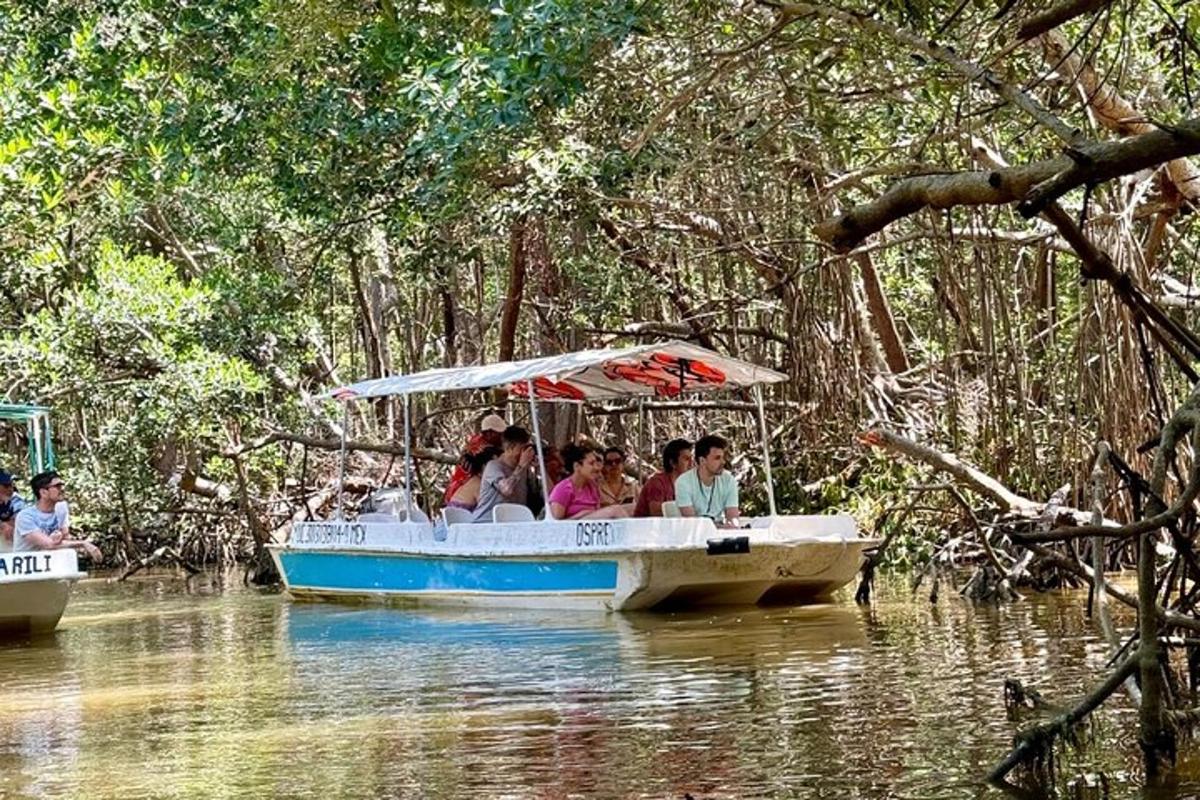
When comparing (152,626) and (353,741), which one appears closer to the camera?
(353,741)

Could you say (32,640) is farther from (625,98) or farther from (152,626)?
(625,98)

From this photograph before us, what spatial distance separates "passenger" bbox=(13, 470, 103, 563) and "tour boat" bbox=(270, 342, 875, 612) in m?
2.48

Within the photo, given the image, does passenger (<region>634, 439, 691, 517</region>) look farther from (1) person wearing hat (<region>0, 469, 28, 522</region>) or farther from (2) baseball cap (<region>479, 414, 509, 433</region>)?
(1) person wearing hat (<region>0, 469, 28, 522</region>)

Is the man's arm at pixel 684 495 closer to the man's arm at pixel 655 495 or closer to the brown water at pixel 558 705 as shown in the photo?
the man's arm at pixel 655 495

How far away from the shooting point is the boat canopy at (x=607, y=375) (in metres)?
13.7

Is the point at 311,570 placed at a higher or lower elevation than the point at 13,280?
lower

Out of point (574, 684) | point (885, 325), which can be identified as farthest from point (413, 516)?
point (574, 684)

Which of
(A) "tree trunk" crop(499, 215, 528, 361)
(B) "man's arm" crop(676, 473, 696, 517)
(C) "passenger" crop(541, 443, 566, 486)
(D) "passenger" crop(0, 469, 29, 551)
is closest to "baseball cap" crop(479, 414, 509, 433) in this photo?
(C) "passenger" crop(541, 443, 566, 486)

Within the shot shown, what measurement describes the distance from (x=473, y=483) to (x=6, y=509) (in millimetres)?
3466

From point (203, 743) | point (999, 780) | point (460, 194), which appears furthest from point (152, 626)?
point (999, 780)

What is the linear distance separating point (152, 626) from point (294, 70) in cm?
436

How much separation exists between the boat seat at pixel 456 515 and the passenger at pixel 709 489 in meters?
1.90

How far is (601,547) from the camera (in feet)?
42.9

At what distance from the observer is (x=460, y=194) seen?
14.2 meters
